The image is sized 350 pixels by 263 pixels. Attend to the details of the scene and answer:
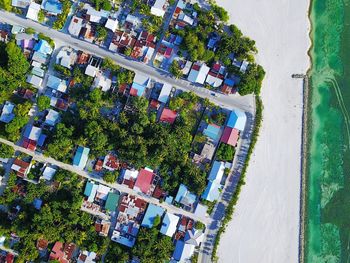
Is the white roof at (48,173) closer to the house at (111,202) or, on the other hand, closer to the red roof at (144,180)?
the house at (111,202)

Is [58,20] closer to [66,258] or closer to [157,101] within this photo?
[157,101]

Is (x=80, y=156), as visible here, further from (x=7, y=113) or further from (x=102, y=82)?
(x=7, y=113)

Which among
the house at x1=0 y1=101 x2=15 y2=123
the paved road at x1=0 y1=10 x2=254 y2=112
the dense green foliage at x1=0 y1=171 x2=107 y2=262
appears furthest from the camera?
the paved road at x1=0 y1=10 x2=254 y2=112

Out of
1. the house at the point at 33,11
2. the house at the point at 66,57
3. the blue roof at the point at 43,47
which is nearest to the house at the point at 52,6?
the house at the point at 33,11

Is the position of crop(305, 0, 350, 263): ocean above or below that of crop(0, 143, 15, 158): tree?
above

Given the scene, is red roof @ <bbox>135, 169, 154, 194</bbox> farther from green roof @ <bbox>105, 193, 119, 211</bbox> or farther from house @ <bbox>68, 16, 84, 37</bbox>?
house @ <bbox>68, 16, 84, 37</bbox>

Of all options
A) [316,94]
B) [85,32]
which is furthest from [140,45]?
[316,94]

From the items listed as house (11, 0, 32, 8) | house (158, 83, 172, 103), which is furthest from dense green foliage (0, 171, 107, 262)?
house (11, 0, 32, 8)
